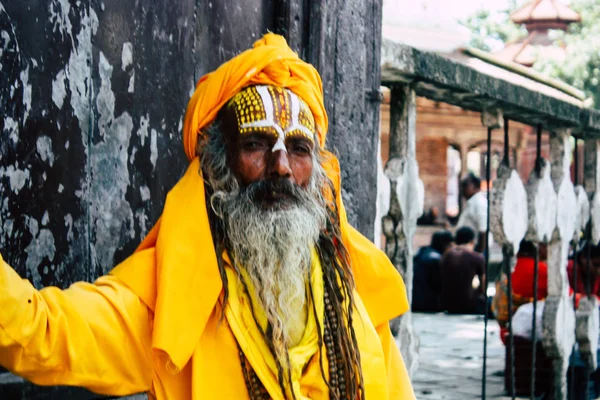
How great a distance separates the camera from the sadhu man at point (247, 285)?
209 cm

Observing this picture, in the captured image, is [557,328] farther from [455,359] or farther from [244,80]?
[244,80]

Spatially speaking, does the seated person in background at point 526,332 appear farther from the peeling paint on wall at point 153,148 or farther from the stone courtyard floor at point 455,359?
the peeling paint on wall at point 153,148

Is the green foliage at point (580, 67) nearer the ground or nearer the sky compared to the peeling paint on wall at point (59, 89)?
nearer the sky

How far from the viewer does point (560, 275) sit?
5426 millimetres

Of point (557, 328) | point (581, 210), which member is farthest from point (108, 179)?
point (581, 210)

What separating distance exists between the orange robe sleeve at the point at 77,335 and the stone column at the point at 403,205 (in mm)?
1775

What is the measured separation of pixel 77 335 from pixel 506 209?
301cm

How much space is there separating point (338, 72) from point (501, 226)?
151cm

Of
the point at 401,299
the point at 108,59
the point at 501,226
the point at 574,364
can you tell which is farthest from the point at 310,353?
the point at 574,364

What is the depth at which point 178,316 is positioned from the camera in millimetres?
2123

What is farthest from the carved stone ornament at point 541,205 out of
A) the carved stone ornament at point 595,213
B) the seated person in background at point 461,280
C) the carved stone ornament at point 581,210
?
the seated person in background at point 461,280

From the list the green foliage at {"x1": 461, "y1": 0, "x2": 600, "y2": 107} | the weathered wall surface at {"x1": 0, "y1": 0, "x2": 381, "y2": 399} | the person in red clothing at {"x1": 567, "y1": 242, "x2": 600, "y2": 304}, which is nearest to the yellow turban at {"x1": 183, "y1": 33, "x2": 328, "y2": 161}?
the weathered wall surface at {"x1": 0, "y1": 0, "x2": 381, "y2": 399}

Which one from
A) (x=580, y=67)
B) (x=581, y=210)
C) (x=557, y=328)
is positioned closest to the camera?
(x=557, y=328)

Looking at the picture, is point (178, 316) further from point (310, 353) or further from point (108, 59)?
point (108, 59)
